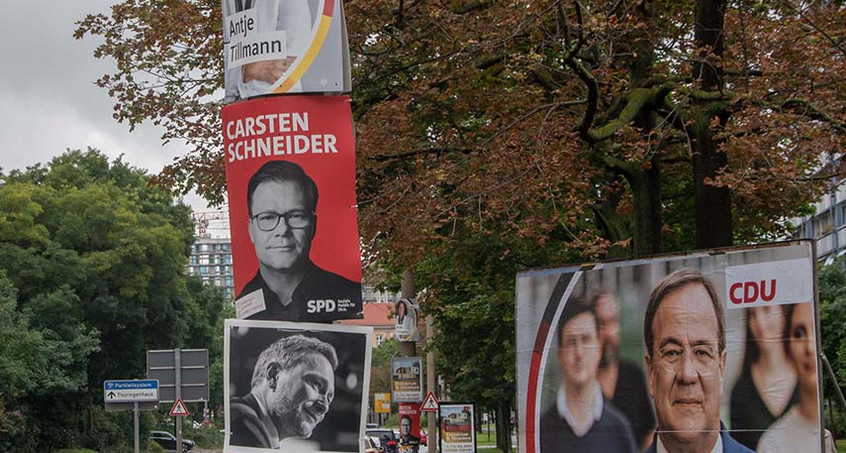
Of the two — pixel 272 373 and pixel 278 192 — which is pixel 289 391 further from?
pixel 278 192

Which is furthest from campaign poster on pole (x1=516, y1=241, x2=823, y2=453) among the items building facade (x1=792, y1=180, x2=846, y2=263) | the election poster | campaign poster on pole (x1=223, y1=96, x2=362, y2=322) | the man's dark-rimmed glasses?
the election poster

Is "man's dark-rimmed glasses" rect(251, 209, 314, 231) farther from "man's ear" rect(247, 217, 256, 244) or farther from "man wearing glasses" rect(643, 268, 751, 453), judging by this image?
"man wearing glasses" rect(643, 268, 751, 453)

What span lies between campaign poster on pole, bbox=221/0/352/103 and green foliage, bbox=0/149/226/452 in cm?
3675

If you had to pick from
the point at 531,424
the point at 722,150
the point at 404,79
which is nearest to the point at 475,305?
the point at 404,79

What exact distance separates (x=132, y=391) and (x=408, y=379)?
25.0 feet

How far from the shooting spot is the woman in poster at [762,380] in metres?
9.57

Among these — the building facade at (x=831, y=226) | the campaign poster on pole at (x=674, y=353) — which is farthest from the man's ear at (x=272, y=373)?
the building facade at (x=831, y=226)

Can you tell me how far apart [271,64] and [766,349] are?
4.03 m

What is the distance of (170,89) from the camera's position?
20328 millimetres

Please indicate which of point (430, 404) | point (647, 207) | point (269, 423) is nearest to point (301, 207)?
point (269, 423)

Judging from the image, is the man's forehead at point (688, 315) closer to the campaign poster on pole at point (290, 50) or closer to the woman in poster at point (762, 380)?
the woman in poster at point (762, 380)

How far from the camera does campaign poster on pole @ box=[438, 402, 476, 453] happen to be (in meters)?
32.2

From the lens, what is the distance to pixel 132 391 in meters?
29.4

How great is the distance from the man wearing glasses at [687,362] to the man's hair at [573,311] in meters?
0.52
